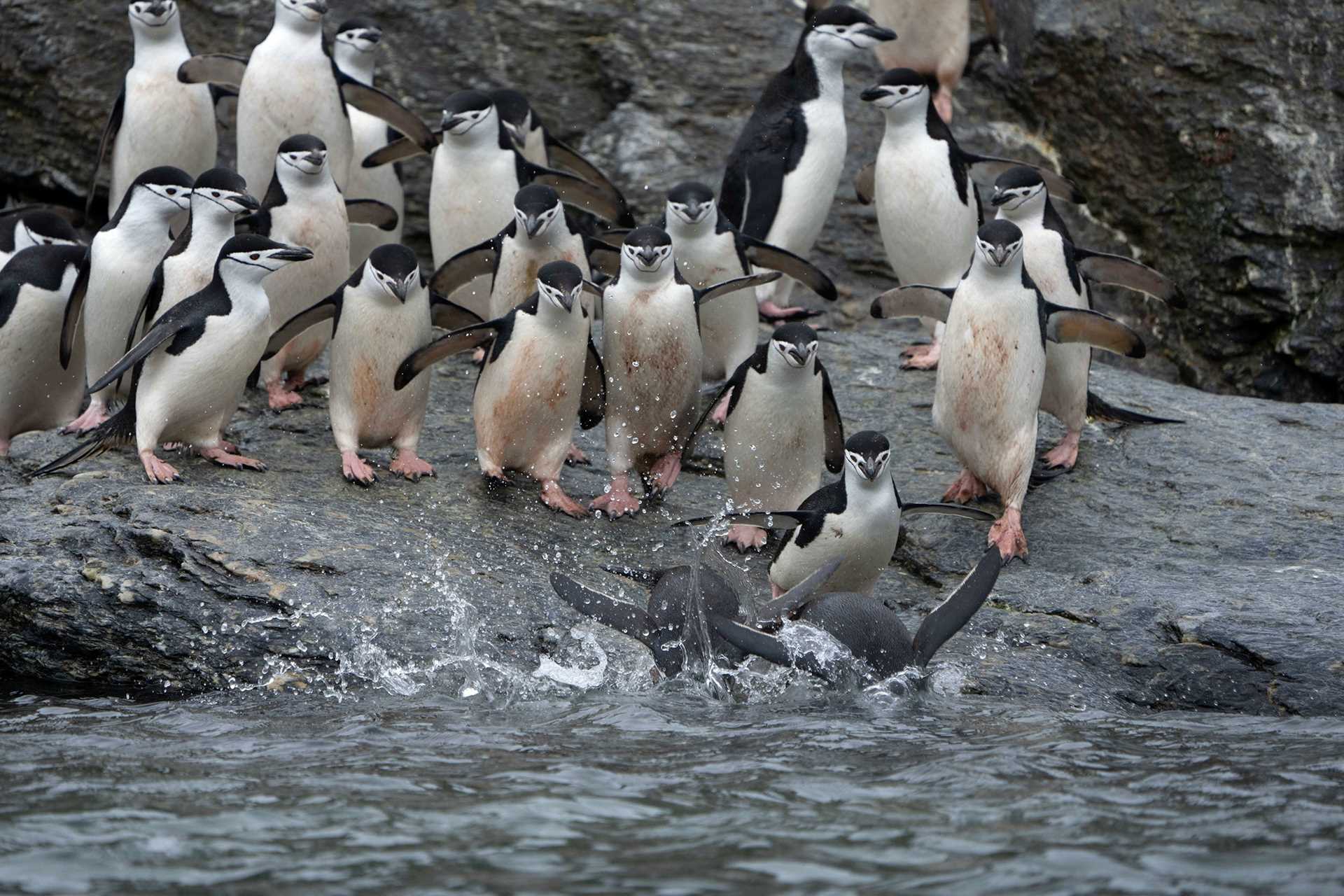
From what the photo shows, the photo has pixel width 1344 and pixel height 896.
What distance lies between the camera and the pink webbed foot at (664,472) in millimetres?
6320

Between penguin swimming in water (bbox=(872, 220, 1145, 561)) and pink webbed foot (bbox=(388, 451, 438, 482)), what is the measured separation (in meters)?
1.89

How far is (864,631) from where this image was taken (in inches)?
184

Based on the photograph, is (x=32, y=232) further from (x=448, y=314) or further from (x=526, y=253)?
(x=526, y=253)

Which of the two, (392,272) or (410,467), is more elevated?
(392,272)

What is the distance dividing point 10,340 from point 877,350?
3767 millimetres

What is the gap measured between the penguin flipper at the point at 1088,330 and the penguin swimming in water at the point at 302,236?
2894 millimetres

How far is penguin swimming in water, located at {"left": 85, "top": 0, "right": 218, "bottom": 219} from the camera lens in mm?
8070

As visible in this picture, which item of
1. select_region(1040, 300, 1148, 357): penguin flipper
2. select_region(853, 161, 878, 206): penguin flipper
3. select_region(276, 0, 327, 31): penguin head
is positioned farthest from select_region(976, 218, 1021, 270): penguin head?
select_region(276, 0, 327, 31): penguin head

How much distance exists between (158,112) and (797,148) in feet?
10.1

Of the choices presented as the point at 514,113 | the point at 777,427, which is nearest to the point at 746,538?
the point at 777,427

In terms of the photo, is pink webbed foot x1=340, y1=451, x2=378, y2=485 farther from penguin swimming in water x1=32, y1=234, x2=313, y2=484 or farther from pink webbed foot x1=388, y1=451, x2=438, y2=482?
penguin swimming in water x1=32, y1=234, x2=313, y2=484

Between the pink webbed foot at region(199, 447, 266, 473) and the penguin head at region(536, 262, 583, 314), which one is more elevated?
the penguin head at region(536, 262, 583, 314)

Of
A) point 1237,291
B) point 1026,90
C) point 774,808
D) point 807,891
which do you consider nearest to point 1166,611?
point 774,808

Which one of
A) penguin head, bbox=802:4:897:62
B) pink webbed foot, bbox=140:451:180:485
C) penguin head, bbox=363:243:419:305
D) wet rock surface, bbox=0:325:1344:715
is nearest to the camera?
wet rock surface, bbox=0:325:1344:715
